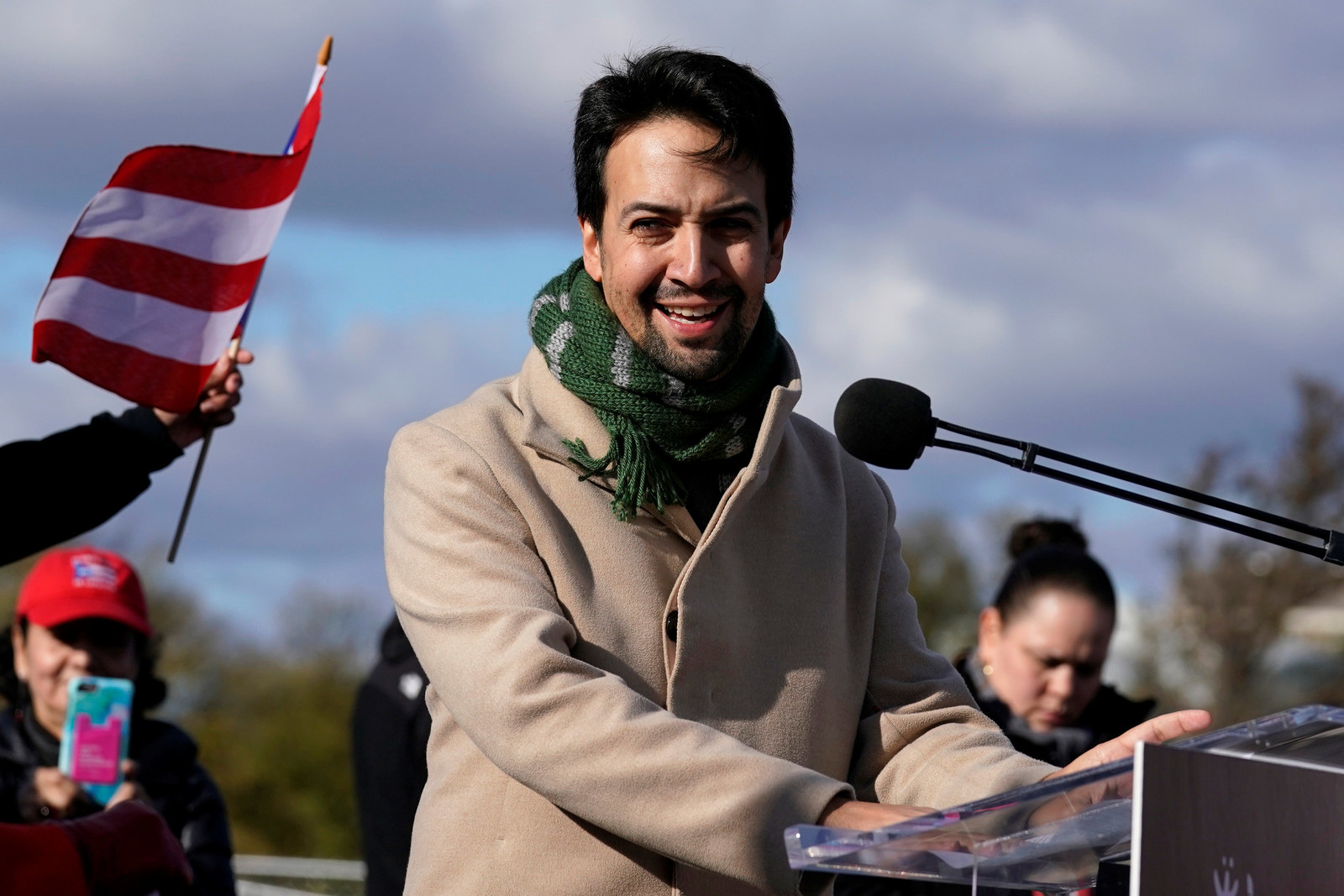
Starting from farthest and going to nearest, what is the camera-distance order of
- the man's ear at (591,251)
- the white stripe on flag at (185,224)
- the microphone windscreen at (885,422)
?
the white stripe on flag at (185,224) < the man's ear at (591,251) < the microphone windscreen at (885,422)

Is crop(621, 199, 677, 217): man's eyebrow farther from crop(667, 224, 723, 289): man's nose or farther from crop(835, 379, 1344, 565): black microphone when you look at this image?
crop(835, 379, 1344, 565): black microphone

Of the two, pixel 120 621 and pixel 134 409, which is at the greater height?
pixel 134 409

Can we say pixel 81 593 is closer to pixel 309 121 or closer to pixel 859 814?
pixel 309 121

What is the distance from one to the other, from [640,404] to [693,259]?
0.24 metres

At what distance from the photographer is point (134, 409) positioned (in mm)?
4129

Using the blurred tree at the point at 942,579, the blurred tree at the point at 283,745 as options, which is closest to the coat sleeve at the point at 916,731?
the blurred tree at the point at 283,745

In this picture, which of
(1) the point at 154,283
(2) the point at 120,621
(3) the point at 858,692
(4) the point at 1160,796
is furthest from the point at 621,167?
(2) the point at 120,621

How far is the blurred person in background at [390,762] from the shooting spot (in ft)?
16.6

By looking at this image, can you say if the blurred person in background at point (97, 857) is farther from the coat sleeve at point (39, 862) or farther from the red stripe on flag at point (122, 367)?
the red stripe on flag at point (122, 367)

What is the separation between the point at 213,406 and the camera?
4.26 m

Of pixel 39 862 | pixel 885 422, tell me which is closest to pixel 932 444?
pixel 885 422

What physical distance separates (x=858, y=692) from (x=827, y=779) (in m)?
0.60

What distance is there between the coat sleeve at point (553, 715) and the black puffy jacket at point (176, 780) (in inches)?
80.8

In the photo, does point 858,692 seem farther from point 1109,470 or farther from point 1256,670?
point 1256,670
